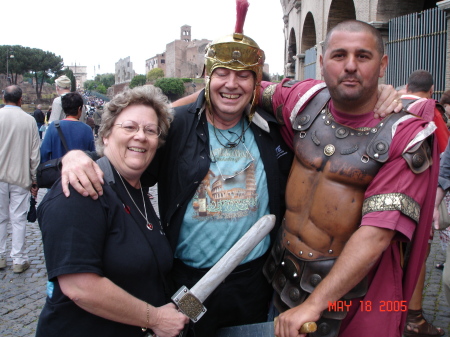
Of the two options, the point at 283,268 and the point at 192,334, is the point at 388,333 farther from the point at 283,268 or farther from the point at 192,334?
the point at 192,334

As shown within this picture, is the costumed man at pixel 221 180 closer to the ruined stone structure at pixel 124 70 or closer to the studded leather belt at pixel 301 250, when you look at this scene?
the studded leather belt at pixel 301 250

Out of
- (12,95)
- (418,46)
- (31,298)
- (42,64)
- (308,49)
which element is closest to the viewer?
(31,298)

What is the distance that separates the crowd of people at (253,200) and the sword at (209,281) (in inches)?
2.5

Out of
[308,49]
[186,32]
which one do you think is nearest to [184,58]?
[186,32]

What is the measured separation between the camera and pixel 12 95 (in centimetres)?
498

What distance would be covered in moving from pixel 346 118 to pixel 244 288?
1100mm

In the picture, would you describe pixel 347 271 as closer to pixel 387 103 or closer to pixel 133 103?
pixel 387 103

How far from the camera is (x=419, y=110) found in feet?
7.29

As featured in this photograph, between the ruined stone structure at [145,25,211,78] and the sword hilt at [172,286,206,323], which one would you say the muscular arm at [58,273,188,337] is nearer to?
the sword hilt at [172,286,206,323]

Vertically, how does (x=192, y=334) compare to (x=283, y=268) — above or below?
below

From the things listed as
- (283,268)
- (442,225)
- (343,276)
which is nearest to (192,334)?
(283,268)

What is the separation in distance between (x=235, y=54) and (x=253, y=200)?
2.71 feet

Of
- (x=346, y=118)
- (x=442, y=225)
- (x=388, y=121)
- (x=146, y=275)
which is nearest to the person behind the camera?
(x=146, y=275)

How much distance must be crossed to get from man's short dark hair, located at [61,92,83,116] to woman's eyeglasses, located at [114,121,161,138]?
3.27 metres
